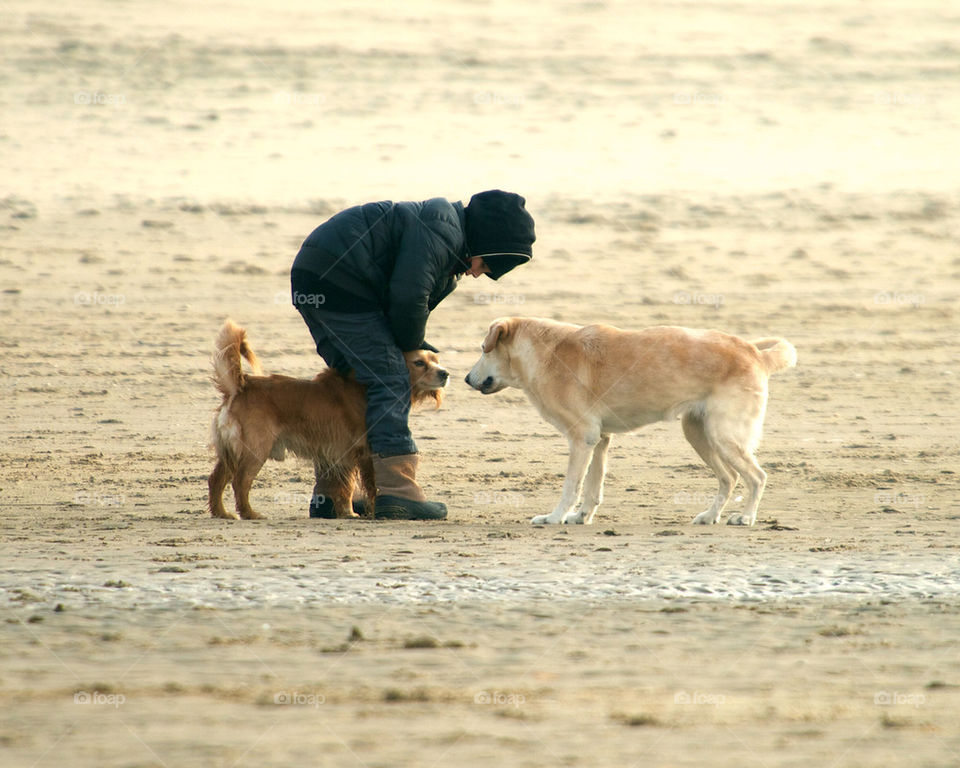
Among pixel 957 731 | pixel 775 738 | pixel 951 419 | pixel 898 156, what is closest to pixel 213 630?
pixel 775 738

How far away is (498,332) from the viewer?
25.5 ft

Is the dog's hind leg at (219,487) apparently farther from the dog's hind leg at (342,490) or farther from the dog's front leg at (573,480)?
the dog's front leg at (573,480)

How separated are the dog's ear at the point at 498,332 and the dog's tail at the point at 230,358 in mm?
1499

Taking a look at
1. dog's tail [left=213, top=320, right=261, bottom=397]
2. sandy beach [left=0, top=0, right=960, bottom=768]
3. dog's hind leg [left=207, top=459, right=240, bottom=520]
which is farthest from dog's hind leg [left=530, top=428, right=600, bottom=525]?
dog's tail [left=213, top=320, right=261, bottom=397]

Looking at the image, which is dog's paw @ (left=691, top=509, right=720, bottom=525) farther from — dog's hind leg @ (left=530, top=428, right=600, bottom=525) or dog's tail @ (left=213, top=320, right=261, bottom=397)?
dog's tail @ (left=213, top=320, right=261, bottom=397)

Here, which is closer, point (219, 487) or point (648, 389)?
point (219, 487)

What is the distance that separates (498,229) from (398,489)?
1.59m

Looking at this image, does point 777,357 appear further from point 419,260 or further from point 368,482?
point 368,482

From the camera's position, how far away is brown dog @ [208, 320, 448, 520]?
718cm

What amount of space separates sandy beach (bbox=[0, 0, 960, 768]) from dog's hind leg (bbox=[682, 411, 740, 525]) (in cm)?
29

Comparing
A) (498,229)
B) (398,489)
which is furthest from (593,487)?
(498,229)

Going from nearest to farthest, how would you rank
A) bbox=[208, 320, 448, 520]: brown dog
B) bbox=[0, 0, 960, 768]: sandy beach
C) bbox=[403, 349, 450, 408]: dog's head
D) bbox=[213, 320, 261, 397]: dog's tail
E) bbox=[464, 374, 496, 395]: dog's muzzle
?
bbox=[0, 0, 960, 768]: sandy beach < bbox=[213, 320, 261, 397]: dog's tail < bbox=[208, 320, 448, 520]: brown dog < bbox=[403, 349, 450, 408]: dog's head < bbox=[464, 374, 496, 395]: dog's muzzle

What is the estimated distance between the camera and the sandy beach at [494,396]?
14.3ft

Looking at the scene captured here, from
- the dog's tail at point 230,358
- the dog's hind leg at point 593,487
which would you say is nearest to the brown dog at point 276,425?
the dog's tail at point 230,358
